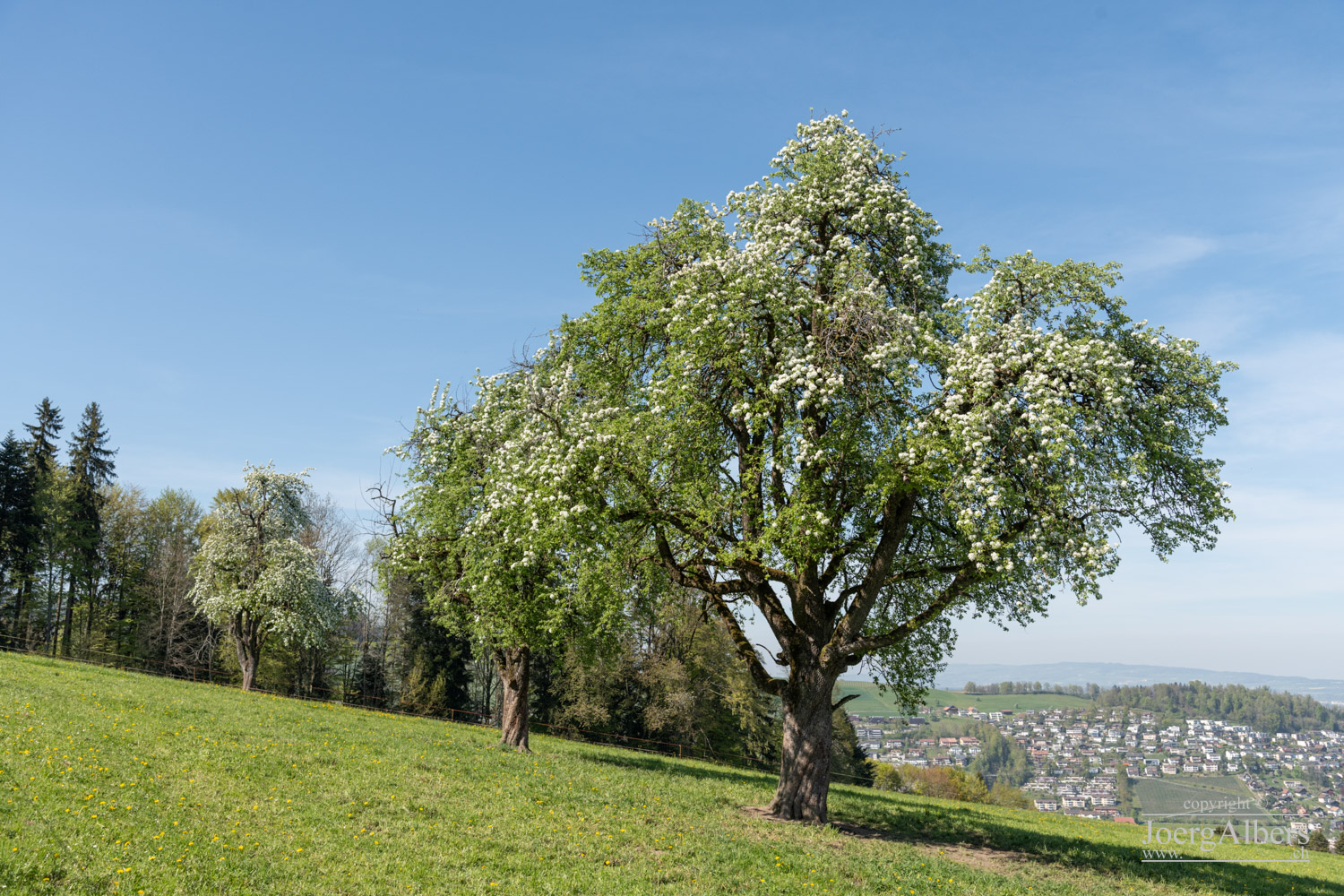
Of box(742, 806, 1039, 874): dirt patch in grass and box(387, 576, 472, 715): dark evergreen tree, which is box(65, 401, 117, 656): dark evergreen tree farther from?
box(742, 806, 1039, 874): dirt patch in grass

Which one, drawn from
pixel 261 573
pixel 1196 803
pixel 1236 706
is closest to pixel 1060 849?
pixel 1196 803

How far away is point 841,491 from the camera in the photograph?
19.7m

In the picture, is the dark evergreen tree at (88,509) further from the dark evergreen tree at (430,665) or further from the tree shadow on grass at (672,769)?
the tree shadow on grass at (672,769)

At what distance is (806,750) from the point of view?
20219 millimetres

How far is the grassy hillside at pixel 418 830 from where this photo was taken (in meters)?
12.3

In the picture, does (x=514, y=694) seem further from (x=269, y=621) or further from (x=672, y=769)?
(x=269, y=621)

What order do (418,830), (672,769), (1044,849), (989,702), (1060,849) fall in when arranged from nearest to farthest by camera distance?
(418,830) < (1044,849) < (1060,849) < (672,769) < (989,702)

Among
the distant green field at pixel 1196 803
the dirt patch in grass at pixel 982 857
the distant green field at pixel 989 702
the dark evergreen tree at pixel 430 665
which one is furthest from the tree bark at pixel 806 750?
the distant green field at pixel 989 702

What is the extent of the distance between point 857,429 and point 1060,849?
1309cm

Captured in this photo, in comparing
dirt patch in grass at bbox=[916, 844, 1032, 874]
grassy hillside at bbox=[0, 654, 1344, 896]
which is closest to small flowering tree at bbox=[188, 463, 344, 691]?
grassy hillside at bbox=[0, 654, 1344, 896]

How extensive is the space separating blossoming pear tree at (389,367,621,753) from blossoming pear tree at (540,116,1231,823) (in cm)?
115

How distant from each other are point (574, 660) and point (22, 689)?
29757mm

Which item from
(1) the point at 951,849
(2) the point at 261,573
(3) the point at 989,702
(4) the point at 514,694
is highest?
(2) the point at 261,573

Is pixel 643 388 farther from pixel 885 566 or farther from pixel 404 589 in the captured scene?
pixel 404 589
